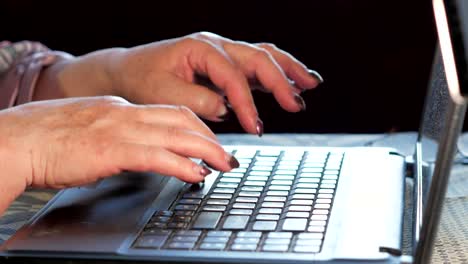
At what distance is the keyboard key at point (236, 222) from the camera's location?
2.36 feet

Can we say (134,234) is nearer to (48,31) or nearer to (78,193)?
(78,193)

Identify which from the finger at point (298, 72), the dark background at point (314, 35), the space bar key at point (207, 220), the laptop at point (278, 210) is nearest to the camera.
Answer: the laptop at point (278, 210)

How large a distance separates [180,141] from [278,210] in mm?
106

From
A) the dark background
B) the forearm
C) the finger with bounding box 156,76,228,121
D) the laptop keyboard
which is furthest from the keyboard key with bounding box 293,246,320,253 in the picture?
the dark background

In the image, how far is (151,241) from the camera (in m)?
0.70

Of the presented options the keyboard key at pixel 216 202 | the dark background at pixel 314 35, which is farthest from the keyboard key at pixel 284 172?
the dark background at pixel 314 35

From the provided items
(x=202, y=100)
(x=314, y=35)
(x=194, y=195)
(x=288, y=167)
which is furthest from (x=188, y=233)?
(x=314, y=35)

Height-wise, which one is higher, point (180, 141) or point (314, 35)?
point (180, 141)

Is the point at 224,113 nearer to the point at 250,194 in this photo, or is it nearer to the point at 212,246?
the point at 250,194

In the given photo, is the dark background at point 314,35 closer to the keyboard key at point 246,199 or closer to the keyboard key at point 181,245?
the keyboard key at point 246,199

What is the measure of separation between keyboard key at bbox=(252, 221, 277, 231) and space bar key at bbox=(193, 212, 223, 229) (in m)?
0.03

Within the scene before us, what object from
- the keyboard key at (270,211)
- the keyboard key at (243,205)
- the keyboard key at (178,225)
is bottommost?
the keyboard key at (243,205)

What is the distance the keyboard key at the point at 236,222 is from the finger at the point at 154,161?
6cm

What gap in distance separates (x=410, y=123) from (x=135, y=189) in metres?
1.74
